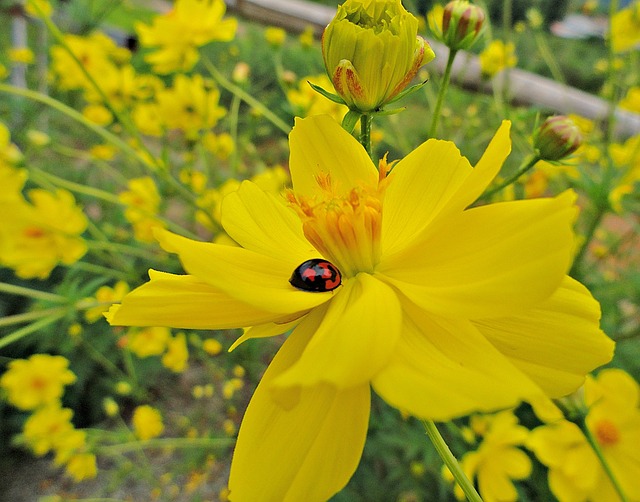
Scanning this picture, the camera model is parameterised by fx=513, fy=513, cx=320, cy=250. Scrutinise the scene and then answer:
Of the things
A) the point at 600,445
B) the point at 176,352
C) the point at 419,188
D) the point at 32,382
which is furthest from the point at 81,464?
the point at 419,188

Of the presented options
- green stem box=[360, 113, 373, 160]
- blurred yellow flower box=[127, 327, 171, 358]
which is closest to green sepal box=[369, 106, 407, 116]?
green stem box=[360, 113, 373, 160]

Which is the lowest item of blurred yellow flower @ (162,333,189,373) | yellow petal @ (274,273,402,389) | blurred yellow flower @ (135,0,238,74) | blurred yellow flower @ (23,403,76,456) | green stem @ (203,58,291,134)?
blurred yellow flower @ (23,403,76,456)

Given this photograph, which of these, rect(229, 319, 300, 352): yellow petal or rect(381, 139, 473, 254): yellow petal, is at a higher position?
rect(381, 139, 473, 254): yellow petal

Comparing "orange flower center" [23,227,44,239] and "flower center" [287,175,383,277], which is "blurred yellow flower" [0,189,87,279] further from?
"flower center" [287,175,383,277]

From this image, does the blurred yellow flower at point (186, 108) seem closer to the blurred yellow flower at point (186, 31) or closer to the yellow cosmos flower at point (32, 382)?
the blurred yellow flower at point (186, 31)

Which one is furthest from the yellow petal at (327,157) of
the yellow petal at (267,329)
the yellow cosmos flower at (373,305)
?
the yellow petal at (267,329)

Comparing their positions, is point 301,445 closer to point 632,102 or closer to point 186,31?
point 186,31
